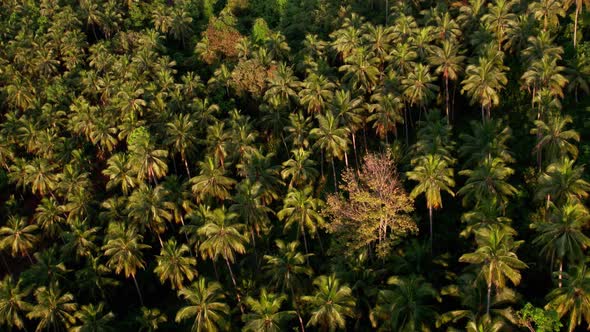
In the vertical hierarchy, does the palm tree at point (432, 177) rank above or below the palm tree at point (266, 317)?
above

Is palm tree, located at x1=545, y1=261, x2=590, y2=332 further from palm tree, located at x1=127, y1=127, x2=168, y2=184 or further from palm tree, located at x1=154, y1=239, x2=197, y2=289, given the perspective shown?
palm tree, located at x1=127, y1=127, x2=168, y2=184

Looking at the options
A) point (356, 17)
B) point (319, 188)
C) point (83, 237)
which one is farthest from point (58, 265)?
point (356, 17)

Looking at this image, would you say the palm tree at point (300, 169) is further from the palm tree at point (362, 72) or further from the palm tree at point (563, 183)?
the palm tree at point (563, 183)

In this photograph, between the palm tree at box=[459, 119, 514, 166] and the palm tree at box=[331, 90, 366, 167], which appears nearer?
the palm tree at box=[459, 119, 514, 166]

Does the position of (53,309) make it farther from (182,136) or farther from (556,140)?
(556,140)

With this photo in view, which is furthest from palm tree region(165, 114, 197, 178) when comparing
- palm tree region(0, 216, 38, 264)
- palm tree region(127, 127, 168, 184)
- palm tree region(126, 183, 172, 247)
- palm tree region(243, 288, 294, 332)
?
palm tree region(243, 288, 294, 332)

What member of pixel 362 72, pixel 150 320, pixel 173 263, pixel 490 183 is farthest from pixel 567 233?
pixel 150 320

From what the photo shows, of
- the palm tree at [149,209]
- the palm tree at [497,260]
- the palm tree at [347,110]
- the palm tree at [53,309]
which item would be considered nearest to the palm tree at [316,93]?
the palm tree at [347,110]
